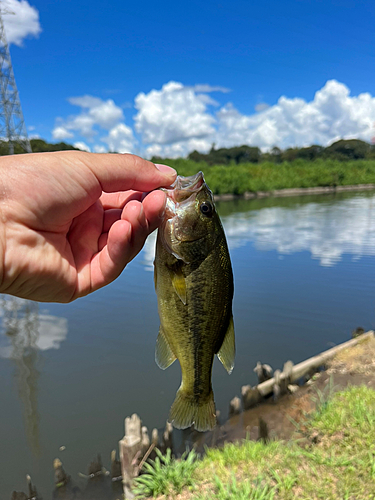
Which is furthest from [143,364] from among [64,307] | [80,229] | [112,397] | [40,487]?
[80,229]

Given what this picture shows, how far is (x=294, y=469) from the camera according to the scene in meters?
4.91

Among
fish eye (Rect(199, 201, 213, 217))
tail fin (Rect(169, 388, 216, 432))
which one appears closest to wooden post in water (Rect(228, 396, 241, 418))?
tail fin (Rect(169, 388, 216, 432))

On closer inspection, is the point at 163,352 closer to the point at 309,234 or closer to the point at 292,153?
the point at 309,234

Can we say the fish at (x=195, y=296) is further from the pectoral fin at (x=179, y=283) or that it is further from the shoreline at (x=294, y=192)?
the shoreline at (x=294, y=192)

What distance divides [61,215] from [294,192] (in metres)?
87.8

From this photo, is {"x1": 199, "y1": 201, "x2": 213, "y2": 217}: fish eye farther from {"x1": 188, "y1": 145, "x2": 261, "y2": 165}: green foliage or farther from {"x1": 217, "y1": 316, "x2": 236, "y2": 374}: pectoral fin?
{"x1": 188, "y1": 145, "x2": 261, "y2": 165}: green foliage

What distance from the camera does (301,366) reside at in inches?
371

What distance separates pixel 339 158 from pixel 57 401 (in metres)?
127

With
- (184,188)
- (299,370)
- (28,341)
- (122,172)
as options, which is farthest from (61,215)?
(28,341)

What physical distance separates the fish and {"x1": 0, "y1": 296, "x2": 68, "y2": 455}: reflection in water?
7899 mm

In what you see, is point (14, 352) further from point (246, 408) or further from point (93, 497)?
point (246, 408)

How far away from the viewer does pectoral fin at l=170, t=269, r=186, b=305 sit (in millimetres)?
2381

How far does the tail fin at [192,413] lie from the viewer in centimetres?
245

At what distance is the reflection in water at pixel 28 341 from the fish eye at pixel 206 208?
28.3 ft
